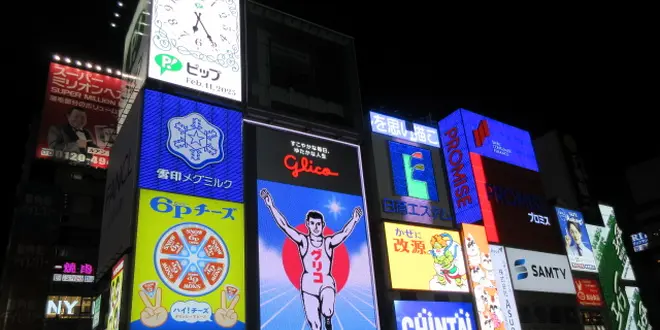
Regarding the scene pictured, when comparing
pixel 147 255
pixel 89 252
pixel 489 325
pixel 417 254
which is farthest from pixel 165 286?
pixel 89 252

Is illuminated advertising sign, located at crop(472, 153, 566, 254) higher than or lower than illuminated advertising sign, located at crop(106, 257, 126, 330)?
higher

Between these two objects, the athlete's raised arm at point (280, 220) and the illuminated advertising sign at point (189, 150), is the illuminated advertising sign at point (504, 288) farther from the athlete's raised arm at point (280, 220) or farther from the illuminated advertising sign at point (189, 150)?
the illuminated advertising sign at point (189, 150)

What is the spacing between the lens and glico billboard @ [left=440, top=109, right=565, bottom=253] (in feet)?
73.2

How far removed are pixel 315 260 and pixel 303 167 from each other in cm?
299

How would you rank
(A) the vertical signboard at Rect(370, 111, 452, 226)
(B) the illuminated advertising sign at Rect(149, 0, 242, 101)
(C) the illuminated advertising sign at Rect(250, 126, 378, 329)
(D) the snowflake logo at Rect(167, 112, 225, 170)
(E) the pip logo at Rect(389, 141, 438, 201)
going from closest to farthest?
(D) the snowflake logo at Rect(167, 112, 225, 170) < (C) the illuminated advertising sign at Rect(250, 126, 378, 329) < (B) the illuminated advertising sign at Rect(149, 0, 242, 101) < (A) the vertical signboard at Rect(370, 111, 452, 226) < (E) the pip logo at Rect(389, 141, 438, 201)

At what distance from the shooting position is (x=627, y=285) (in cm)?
3344

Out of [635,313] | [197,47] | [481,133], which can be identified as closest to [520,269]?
[481,133]

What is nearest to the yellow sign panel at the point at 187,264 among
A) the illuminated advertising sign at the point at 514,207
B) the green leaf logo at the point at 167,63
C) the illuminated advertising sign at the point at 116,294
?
the illuminated advertising sign at the point at 116,294

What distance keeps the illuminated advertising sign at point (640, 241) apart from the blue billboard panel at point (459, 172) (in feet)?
111

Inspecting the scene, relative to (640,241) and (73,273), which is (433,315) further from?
(640,241)

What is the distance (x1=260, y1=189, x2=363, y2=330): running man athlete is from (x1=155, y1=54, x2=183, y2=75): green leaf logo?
445 centimetres

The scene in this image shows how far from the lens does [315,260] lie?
14609 mm

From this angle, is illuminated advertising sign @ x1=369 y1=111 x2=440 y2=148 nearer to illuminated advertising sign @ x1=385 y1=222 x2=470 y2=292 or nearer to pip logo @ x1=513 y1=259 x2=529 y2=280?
illuminated advertising sign @ x1=385 y1=222 x2=470 y2=292

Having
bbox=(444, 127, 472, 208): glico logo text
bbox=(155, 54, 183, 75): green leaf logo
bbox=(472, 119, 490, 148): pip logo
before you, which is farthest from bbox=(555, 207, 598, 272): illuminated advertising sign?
bbox=(155, 54, 183, 75): green leaf logo
